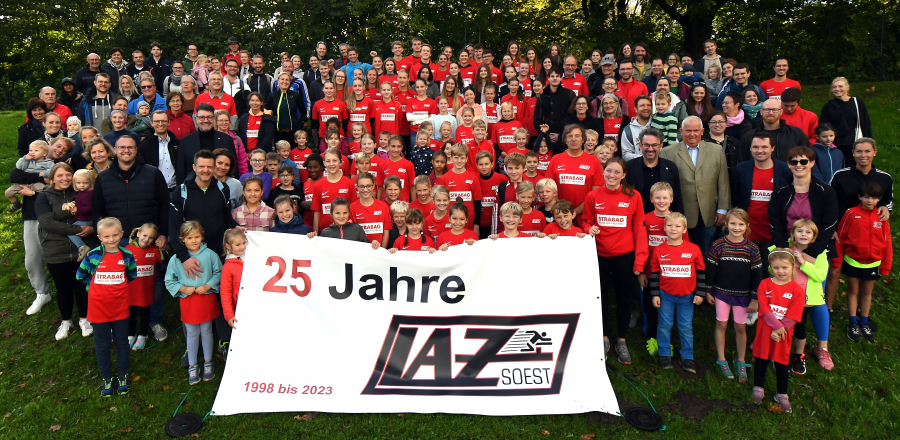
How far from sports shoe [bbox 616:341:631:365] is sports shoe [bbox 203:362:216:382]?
14.5ft

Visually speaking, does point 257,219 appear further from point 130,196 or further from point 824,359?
point 824,359

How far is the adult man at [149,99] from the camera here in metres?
9.17

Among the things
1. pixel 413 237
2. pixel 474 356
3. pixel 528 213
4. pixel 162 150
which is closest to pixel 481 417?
pixel 474 356

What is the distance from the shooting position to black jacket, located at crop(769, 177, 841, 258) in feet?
18.4

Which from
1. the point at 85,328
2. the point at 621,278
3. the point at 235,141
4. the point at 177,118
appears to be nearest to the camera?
the point at 621,278

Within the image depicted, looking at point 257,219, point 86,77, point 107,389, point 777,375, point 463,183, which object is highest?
point 86,77

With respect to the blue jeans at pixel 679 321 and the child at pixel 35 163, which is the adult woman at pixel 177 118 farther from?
the blue jeans at pixel 679 321

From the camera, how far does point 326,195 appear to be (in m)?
6.90

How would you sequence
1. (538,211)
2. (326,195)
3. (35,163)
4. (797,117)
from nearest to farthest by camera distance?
(538,211), (326,195), (35,163), (797,117)

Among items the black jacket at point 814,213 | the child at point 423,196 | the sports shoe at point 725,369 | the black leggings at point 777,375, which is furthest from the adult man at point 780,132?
the child at point 423,196

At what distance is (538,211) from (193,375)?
417cm

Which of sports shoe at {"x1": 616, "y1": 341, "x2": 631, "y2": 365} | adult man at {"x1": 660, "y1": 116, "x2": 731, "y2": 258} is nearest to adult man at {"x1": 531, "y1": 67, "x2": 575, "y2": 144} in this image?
adult man at {"x1": 660, "y1": 116, "x2": 731, "y2": 258}

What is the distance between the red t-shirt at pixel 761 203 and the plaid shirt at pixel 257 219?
567cm

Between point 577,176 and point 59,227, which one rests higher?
point 577,176
